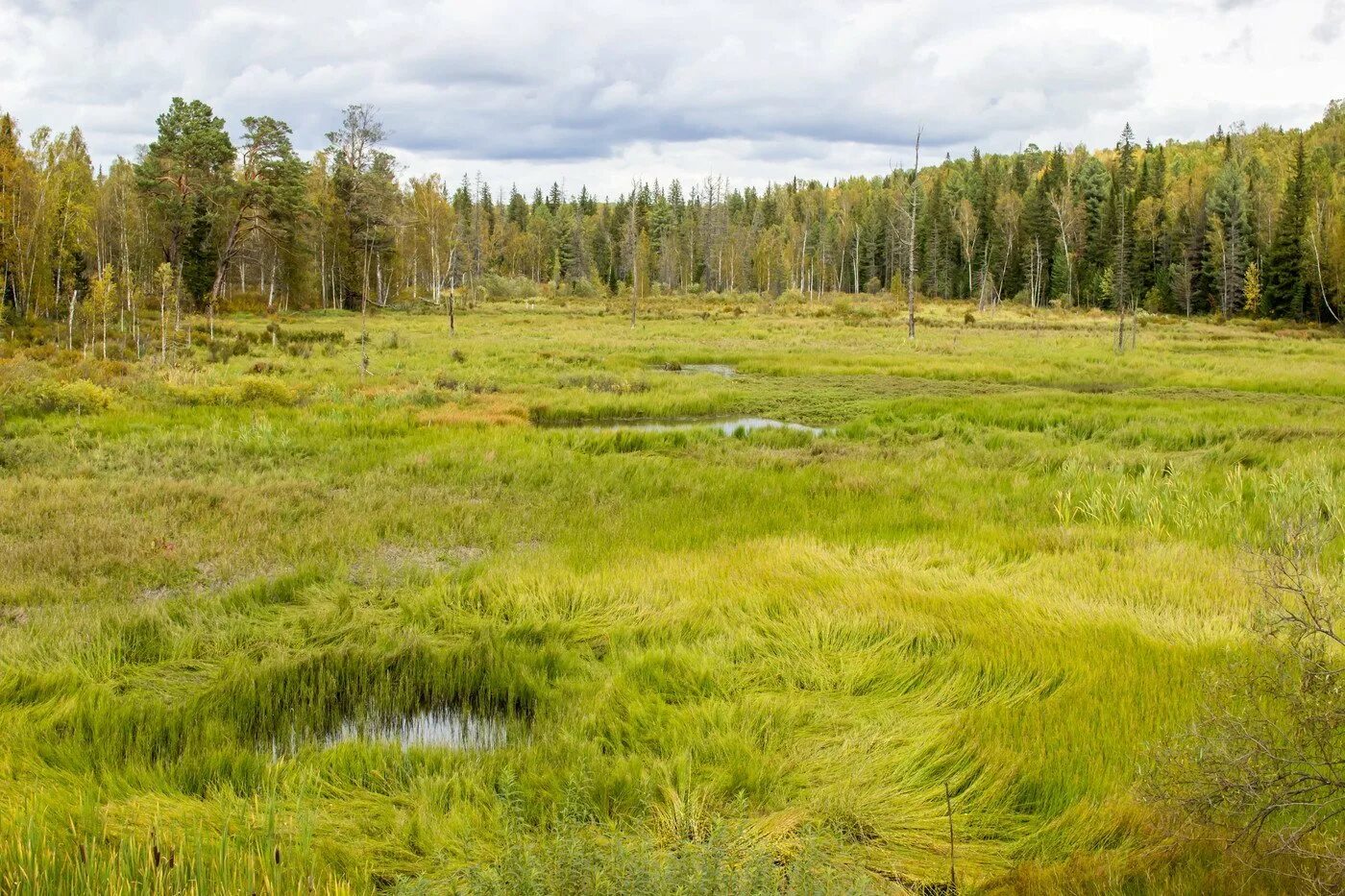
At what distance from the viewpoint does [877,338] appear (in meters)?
46.3

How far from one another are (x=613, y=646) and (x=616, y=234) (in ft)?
401

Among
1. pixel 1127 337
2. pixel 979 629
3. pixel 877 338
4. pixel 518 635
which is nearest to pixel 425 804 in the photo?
pixel 518 635

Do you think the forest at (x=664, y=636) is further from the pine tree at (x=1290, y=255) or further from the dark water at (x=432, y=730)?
the pine tree at (x=1290, y=255)

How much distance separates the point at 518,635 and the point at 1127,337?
46487 millimetres

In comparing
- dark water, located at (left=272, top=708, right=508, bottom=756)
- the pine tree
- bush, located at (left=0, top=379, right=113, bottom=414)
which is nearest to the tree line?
the pine tree

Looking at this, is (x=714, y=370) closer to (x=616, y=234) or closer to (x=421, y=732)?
(x=421, y=732)

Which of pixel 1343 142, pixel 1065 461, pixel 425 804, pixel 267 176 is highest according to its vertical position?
pixel 1343 142

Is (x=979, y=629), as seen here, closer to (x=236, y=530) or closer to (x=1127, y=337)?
(x=236, y=530)

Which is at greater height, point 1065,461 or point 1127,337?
point 1127,337

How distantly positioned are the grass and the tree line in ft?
53.4

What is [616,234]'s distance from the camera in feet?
408

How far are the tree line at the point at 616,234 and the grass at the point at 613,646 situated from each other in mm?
16280

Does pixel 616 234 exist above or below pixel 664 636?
above

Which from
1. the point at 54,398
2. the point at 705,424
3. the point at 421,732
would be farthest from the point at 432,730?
the point at 54,398
